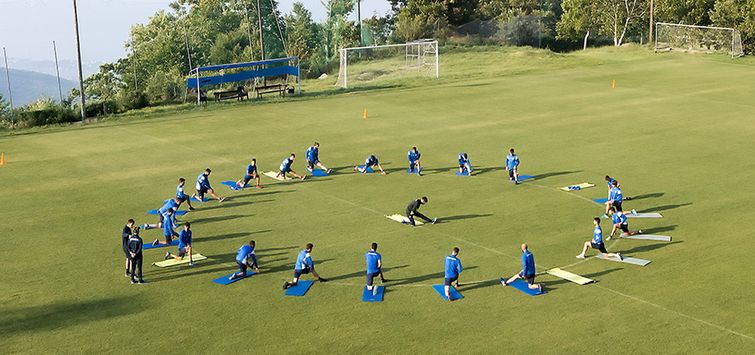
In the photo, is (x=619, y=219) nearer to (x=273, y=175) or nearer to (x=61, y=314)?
(x=273, y=175)

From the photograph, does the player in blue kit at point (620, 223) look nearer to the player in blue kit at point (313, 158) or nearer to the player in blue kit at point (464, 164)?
the player in blue kit at point (464, 164)

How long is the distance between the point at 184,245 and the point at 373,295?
7.09 meters

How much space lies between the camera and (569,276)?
26781mm

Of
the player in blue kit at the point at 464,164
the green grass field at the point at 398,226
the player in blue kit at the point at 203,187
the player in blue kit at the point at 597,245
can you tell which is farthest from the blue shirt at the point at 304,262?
the player in blue kit at the point at 464,164

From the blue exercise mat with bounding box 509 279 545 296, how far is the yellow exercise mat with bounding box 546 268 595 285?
4.64ft

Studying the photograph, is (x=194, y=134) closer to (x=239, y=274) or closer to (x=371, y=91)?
(x=371, y=91)

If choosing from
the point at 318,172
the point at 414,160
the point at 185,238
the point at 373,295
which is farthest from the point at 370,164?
the point at 373,295

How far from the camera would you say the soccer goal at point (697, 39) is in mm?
80500

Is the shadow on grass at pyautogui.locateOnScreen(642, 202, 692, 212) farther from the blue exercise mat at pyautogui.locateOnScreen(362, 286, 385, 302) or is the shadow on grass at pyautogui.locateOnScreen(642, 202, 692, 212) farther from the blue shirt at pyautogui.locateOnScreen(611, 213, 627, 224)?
the blue exercise mat at pyautogui.locateOnScreen(362, 286, 385, 302)

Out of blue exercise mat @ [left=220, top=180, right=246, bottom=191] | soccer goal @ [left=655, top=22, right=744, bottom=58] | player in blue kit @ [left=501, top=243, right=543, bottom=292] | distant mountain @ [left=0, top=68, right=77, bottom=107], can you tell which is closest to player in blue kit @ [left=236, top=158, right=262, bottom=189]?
blue exercise mat @ [left=220, top=180, right=246, bottom=191]

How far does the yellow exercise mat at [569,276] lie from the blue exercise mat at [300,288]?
7.64 meters

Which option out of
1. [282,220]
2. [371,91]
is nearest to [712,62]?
[371,91]

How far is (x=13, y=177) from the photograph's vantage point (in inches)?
1661

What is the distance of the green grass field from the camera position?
23.1 meters
